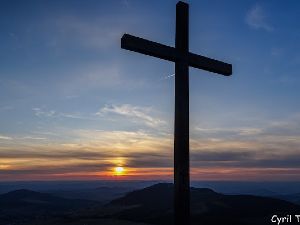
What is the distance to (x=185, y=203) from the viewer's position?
17.0 feet

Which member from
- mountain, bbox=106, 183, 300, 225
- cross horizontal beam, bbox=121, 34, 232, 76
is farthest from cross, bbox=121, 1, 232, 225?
mountain, bbox=106, 183, 300, 225

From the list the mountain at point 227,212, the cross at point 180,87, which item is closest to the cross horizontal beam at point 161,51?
the cross at point 180,87

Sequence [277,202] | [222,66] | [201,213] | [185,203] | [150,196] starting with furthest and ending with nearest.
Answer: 1. [150,196]
2. [277,202]
3. [201,213]
4. [222,66]
5. [185,203]

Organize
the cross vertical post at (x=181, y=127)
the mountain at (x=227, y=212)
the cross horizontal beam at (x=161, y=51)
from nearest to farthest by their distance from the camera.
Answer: the cross vertical post at (x=181, y=127), the cross horizontal beam at (x=161, y=51), the mountain at (x=227, y=212)

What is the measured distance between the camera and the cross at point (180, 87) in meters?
5.16

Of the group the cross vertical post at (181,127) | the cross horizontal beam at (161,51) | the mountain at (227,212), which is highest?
the cross horizontal beam at (161,51)

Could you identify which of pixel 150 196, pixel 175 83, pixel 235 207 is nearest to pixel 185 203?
pixel 175 83

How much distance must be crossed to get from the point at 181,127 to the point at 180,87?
1.96ft

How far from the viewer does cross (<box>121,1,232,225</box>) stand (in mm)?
5156

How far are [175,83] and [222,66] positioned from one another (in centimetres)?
141

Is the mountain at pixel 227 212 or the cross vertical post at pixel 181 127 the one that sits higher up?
the cross vertical post at pixel 181 127

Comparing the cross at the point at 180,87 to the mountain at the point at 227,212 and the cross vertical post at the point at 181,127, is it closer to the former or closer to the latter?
the cross vertical post at the point at 181,127

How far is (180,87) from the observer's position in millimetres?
5434

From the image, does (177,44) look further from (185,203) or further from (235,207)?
(235,207)
